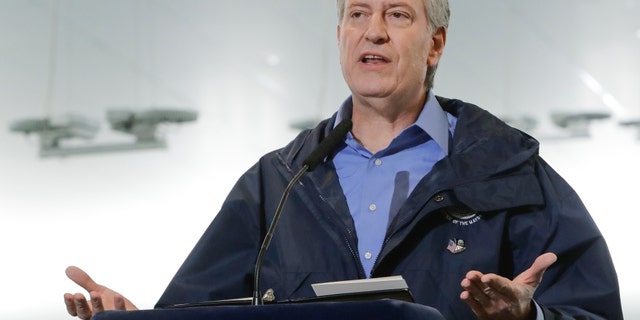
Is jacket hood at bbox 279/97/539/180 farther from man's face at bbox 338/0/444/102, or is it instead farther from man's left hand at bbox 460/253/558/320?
man's left hand at bbox 460/253/558/320

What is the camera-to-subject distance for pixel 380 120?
73.6 inches

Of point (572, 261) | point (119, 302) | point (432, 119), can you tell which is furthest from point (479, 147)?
point (119, 302)

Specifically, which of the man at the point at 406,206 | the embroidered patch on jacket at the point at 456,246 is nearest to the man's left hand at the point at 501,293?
the man at the point at 406,206

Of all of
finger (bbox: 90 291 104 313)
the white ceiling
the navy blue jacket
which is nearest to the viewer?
finger (bbox: 90 291 104 313)

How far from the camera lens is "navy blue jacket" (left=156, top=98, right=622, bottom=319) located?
5.43 feet

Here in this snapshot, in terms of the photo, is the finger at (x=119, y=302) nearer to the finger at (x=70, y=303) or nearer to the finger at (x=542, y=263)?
the finger at (x=70, y=303)

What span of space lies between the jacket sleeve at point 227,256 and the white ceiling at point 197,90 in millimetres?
1796

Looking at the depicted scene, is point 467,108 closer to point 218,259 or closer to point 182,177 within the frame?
point 218,259

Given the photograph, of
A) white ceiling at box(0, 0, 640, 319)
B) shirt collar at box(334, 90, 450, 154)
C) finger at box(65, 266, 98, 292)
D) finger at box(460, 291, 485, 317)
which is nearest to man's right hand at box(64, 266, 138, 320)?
finger at box(65, 266, 98, 292)

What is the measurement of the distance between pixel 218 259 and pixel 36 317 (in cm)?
193

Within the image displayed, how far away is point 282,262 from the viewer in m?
1.75

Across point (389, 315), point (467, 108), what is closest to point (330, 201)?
point (467, 108)

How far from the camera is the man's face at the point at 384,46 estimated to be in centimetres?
183

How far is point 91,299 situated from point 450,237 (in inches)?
21.5
